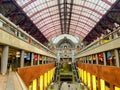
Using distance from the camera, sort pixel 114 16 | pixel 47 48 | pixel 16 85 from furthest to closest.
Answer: pixel 47 48, pixel 114 16, pixel 16 85

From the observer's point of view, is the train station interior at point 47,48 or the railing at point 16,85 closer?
the railing at point 16,85

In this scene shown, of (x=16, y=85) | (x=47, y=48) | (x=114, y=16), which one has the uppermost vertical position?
(x=114, y=16)

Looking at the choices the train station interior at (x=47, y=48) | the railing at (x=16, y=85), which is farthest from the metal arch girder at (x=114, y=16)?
the railing at (x=16, y=85)

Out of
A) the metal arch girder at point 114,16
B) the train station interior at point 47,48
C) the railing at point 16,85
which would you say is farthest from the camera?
the metal arch girder at point 114,16

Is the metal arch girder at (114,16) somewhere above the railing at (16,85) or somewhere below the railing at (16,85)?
above

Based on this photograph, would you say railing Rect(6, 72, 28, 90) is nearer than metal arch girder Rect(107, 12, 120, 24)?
Yes

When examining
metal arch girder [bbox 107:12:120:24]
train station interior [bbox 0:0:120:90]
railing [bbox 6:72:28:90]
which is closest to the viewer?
railing [bbox 6:72:28:90]

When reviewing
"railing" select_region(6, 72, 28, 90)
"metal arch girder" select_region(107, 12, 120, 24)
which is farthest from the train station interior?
"railing" select_region(6, 72, 28, 90)

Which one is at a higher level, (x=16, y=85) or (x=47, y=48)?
(x=47, y=48)

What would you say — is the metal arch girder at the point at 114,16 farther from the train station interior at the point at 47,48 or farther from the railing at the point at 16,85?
the railing at the point at 16,85

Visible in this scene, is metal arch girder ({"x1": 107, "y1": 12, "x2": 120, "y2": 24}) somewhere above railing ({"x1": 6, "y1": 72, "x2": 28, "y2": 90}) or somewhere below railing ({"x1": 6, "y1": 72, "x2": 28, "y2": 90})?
above

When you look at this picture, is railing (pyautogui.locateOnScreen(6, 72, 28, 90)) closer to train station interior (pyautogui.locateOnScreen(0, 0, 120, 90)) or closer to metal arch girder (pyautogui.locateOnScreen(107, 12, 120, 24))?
train station interior (pyautogui.locateOnScreen(0, 0, 120, 90))

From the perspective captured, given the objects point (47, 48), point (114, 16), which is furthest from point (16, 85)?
point (47, 48)

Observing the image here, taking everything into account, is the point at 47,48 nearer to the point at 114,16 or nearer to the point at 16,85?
the point at 114,16
